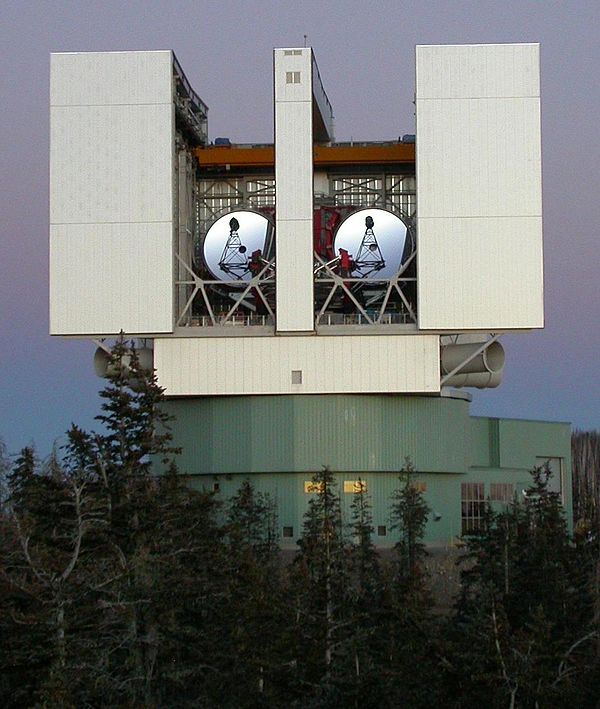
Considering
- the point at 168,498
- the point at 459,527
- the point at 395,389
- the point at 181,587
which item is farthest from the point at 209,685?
the point at 459,527

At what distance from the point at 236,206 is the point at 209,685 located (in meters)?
30.4

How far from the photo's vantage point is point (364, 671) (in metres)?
31.4

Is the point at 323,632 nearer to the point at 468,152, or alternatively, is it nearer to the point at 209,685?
the point at 209,685

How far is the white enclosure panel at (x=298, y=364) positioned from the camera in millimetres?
54094

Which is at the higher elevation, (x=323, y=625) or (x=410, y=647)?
(x=323, y=625)

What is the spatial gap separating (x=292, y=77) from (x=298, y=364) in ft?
32.2

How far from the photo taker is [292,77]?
53531 mm

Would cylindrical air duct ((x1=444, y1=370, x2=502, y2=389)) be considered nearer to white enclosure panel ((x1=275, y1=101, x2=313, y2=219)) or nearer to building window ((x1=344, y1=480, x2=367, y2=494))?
building window ((x1=344, y1=480, x2=367, y2=494))

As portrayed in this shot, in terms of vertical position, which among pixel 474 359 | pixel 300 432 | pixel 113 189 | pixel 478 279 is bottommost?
pixel 300 432

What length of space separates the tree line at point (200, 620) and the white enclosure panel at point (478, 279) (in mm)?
17393

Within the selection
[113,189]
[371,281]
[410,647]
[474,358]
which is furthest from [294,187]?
[410,647]

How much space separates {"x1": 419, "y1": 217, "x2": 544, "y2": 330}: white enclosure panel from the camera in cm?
5312

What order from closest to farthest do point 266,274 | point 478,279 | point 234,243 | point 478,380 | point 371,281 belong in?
point 478,279
point 371,281
point 266,274
point 234,243
point 478,380

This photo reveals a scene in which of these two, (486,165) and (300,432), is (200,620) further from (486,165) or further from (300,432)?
(486,165)
